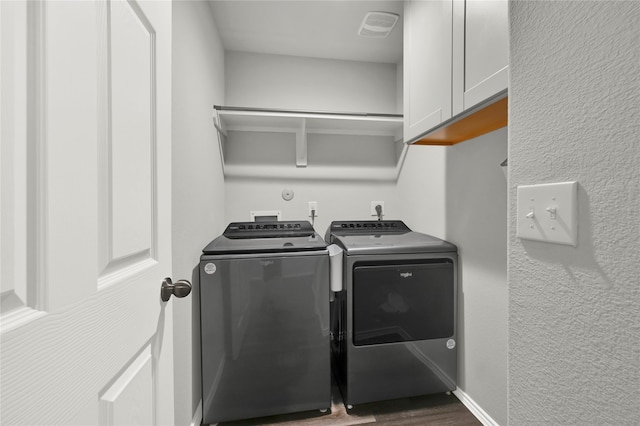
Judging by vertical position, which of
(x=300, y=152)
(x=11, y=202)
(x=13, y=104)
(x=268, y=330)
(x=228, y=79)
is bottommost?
(x=268, y=330)

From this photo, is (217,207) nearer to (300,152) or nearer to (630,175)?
(300,152)

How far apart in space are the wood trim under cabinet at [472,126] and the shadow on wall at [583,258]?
2.24 feet

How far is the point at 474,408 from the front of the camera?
1.49 meters

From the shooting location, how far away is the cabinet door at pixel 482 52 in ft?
2.97

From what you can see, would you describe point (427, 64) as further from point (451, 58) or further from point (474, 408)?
point (474, 408)

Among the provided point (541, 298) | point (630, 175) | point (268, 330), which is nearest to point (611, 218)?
point (630, 175)

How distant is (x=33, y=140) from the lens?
1.11 ft

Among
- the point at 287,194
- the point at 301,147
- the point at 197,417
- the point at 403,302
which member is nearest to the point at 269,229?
the point at 287,194

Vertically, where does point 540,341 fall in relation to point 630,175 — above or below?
below

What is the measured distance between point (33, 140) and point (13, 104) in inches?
1.7

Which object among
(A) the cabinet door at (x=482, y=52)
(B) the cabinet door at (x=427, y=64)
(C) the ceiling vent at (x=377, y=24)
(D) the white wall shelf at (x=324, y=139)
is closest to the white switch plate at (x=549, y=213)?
(A) the cabinet door at (x=482, y=52)

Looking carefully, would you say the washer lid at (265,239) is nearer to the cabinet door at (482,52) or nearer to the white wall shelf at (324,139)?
the white wall shelf at (324,139)

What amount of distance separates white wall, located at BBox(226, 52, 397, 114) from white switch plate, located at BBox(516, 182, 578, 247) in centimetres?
196

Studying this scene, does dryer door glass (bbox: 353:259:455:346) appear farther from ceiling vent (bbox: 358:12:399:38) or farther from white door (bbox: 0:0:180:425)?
ceiling vent (bbox: 358:12:399:38)
